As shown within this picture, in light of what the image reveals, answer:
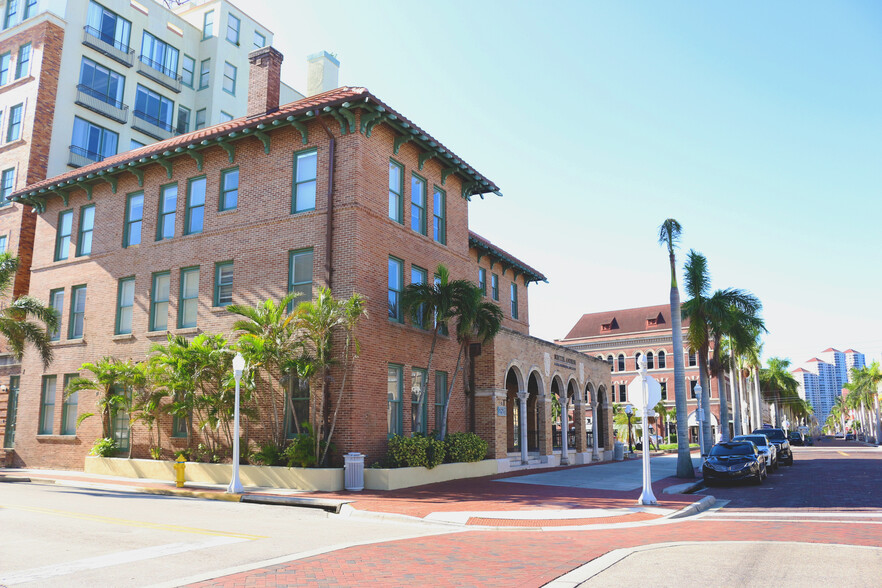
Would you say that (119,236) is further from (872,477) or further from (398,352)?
(872,477)

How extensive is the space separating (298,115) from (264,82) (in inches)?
152

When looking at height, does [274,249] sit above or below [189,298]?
above

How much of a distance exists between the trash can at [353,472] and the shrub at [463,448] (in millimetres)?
3765

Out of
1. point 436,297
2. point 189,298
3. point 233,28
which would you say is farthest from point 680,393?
point 233,28

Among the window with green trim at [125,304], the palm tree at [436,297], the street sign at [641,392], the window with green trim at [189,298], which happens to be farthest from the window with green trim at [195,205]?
the street sign at [641,392]

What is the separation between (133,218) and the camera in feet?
79.6

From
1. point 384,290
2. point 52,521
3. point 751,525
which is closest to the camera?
point 52,521

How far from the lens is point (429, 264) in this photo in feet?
73.9

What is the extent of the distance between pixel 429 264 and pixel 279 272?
5030 mm

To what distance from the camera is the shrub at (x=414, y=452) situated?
724 inches

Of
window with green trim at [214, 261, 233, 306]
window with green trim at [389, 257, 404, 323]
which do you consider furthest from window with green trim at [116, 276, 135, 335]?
window with green trim at [389, 257, 404, 323]

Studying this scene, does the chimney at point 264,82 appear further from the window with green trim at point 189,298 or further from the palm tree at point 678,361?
the palm tree at point 678,361

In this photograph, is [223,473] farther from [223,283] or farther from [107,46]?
[107,46]

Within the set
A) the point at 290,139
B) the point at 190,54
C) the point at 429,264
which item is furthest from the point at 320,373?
the point at 190,54
